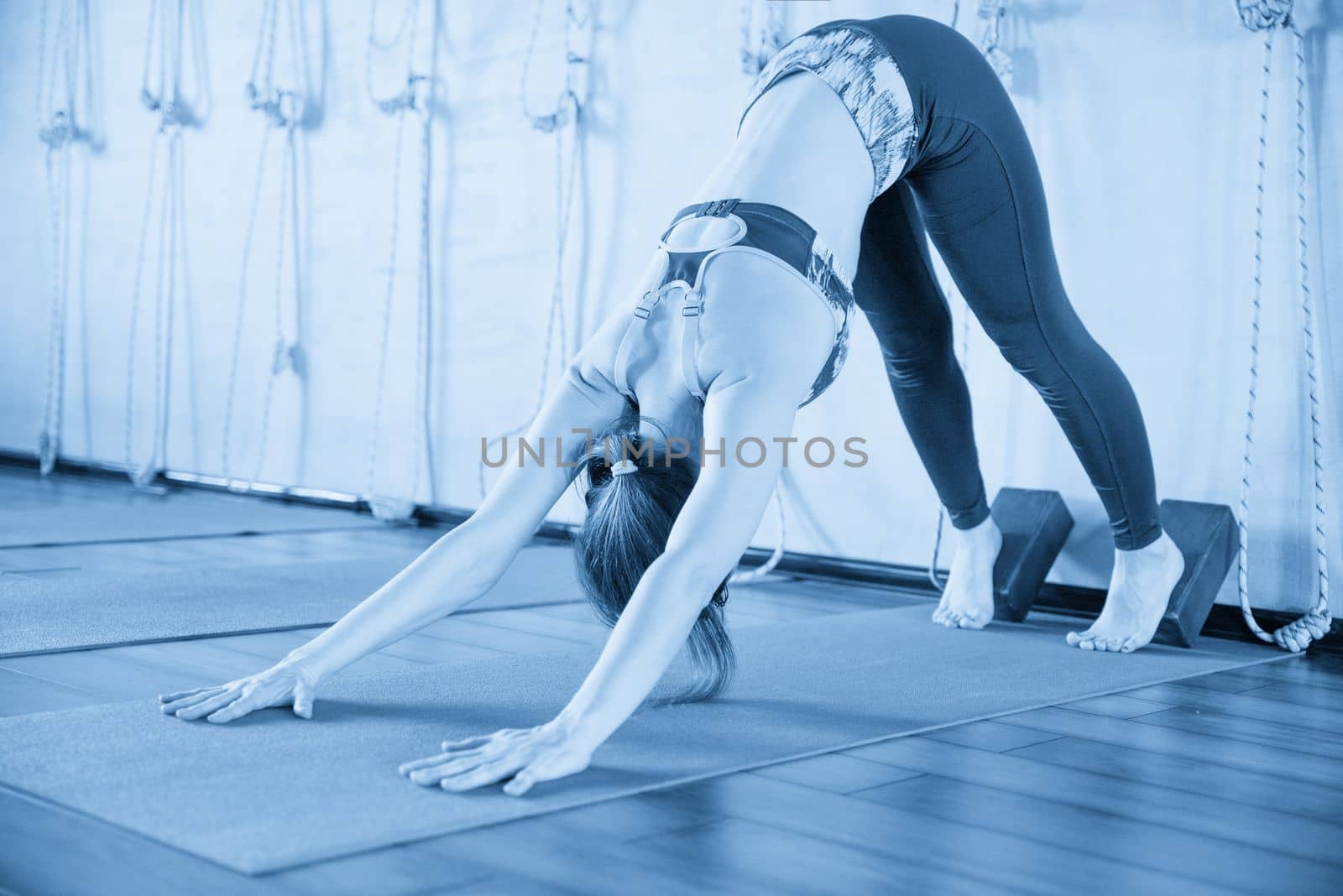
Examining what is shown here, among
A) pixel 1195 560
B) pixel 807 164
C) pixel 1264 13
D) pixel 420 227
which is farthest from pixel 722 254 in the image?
pixel 420 227

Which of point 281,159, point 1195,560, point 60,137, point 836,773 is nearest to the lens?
point 836,773

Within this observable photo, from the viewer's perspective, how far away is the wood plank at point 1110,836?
1093 mm

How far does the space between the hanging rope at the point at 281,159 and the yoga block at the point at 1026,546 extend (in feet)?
7.44

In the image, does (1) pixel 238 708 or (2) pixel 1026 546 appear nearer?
(1) pixel 238 708

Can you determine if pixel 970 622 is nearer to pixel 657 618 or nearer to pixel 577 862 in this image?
pixel 657 618

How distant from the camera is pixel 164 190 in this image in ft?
14.3

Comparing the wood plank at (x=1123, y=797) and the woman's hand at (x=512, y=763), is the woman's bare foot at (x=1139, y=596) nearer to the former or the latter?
the wood plank at (x=1123, y=797)

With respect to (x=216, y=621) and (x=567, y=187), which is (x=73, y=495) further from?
(x=216, y=621)

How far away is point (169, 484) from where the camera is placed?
433 cm

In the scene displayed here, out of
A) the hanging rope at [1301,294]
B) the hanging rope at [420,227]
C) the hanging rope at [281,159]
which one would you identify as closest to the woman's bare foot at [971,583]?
the hanging rope at [1301,294]

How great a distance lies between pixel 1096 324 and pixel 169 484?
2.98 m

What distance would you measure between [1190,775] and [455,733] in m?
0.76

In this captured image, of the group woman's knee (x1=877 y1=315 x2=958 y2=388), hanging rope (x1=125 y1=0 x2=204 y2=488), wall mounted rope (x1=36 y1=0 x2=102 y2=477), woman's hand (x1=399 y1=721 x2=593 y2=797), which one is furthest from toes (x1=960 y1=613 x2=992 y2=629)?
wall mounted rope (x1=36 y1=0 x2=102 y2=477)

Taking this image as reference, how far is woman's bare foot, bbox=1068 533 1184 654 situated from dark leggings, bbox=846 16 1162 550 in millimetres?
29
